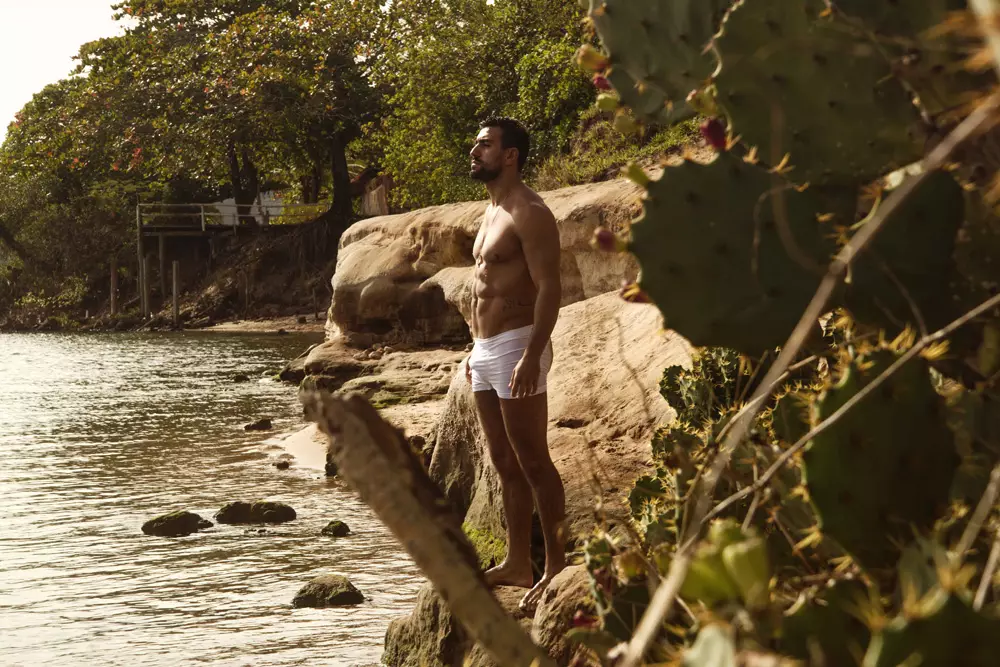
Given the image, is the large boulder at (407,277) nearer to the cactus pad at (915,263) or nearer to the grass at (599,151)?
the grass at (599,151)

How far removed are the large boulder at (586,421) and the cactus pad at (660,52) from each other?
1.83 metres

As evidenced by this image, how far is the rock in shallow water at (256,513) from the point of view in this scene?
28.5ft

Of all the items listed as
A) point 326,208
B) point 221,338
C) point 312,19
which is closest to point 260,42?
point 312,19

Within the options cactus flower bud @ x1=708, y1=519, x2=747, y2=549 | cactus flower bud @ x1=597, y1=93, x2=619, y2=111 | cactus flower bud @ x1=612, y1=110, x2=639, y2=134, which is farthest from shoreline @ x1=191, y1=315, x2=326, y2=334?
cactus flower bud @ x1=708, y1=519, x2=747, y2=549

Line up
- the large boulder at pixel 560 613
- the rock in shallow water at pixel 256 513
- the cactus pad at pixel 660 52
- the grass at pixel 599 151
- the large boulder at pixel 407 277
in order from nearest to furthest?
the cactus pad at pixel 660 52 → the large boulder at pixel 560 613 → the rock in shallow water at pixel 256 513 → the grass at pixel 599 151 → the large boulder at pixel 407 277

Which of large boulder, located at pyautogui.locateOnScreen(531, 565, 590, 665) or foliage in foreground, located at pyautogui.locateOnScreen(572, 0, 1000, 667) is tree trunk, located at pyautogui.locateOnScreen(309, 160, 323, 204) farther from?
foliage in foreground, located at pyautogui.locateOnScreen(572, 0, 1000, 667)

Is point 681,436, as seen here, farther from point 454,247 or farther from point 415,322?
point 415,322

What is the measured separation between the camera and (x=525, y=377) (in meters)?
4.59

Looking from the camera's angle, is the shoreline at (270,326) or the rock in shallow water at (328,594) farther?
the shoreline at (270,326)

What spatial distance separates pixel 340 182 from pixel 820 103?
34.6 metres

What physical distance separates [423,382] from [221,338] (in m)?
21.6

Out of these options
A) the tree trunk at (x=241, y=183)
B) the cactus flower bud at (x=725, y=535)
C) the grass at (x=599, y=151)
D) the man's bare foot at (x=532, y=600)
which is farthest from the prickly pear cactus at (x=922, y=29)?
the tree trunk at (x=241, y=183)

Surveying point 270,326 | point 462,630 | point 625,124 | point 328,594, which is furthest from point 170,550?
point 270,326

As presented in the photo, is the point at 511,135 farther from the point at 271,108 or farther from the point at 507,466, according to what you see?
the point at 271,108
